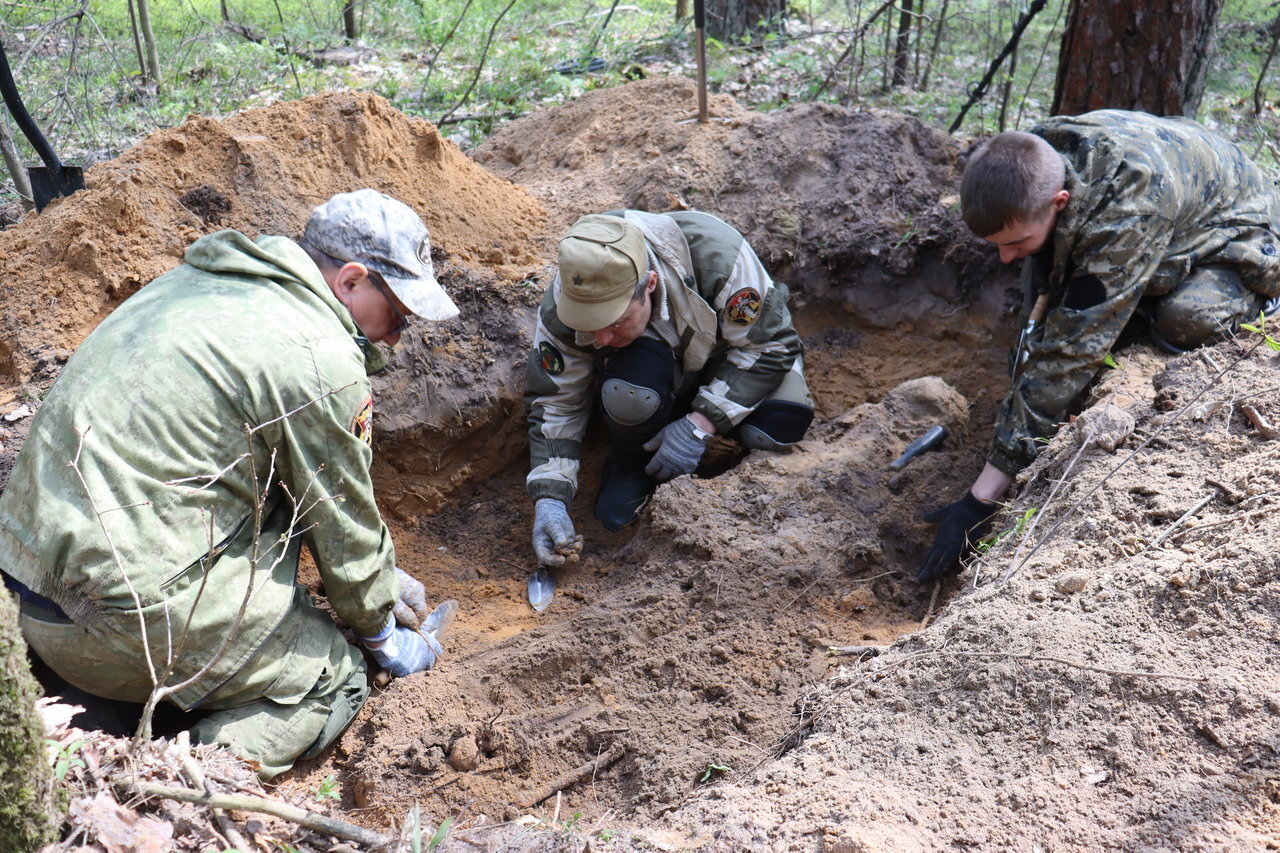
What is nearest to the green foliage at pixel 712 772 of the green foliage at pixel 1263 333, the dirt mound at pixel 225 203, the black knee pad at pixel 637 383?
the black knee pad at pixel 637 383

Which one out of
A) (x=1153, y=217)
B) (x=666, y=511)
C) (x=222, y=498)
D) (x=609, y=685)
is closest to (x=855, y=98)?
(x=1153, y=217)

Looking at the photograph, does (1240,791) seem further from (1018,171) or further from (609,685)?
(1018,171)

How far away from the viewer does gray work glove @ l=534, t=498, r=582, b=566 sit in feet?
11.8

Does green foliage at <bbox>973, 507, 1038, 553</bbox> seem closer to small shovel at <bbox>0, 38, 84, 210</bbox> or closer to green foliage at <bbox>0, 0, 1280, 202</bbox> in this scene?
green foliage at <bbox>0, 0, 1280, 202</bbox>

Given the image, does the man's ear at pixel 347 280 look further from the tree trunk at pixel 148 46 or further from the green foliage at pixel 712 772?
the tree trunk at pixel 148 46

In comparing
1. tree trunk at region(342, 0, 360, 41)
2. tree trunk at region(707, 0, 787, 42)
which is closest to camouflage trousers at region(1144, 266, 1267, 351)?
tree trunk at region(707, 0, 787, 42)

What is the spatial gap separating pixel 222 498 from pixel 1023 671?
6.61ft

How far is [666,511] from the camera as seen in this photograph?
342 cm

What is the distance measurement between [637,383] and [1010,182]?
157 centimetres

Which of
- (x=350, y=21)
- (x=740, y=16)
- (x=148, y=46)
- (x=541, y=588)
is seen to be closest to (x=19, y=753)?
(x=541, y=588)

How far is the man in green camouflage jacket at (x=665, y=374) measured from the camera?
12.1ft

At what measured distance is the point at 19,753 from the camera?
4.50 feet

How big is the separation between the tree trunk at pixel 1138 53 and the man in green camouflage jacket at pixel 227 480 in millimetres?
3398

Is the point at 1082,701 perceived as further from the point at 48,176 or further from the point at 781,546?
the point at 48,176
